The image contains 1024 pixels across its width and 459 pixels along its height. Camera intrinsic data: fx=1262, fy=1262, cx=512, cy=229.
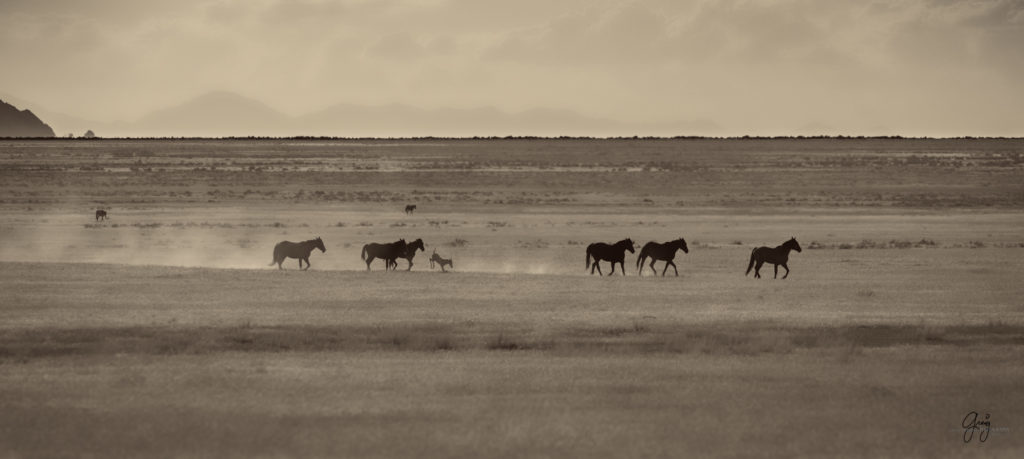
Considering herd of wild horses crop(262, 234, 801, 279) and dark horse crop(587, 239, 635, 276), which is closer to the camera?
herd of wild horses crop(262, 234, 801, 279)

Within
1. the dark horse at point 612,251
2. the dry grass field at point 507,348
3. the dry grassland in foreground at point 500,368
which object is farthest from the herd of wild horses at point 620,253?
the dry grassland in foreground at point 500,368

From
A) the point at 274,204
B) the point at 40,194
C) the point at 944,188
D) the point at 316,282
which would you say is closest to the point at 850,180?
the point at 944,188

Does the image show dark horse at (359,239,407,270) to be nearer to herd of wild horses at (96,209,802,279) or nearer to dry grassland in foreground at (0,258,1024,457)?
herd of wild horses at (96,209,802,279)

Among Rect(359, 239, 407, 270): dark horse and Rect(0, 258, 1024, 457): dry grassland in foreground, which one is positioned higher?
Rect(359, 239, 407, 270): dark horse

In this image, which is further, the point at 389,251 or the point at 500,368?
the point at 389,251

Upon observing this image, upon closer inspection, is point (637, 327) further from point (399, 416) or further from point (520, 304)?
point (399, 416)

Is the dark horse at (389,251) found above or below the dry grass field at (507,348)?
above

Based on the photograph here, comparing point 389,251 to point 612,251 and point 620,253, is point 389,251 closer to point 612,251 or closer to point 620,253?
point 612,251

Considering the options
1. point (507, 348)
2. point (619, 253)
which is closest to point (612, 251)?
point (619, 253)

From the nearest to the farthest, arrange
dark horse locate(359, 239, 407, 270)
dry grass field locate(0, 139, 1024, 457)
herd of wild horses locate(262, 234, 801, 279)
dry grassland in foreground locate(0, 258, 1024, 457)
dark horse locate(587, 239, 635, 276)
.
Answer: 1. dry grassland in foreground locate(0, 258, 1024, 457)
2. dry grass field locate(0, 139, 1024, 457)
3. herd of wild horses locate(262, 234, 801, 279)
4. dark horse locate(587, 239, 635, 276)
5. dark horse locate(359, 239, 407, 270)

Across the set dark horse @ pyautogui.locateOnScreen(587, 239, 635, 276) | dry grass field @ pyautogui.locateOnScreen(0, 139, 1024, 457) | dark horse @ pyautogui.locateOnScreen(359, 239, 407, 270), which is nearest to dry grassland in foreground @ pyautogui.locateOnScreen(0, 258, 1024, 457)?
dry grass field @ pyautogui.locateOnScreen(0, 139, 1024, 457)

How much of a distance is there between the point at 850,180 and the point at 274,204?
159ft

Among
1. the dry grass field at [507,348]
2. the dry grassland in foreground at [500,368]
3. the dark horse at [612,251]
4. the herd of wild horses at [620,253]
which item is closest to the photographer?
the dry grassland in foreground at [500,368]

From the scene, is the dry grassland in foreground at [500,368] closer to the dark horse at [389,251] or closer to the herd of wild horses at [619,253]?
the herd of wild horses at [619,253]
